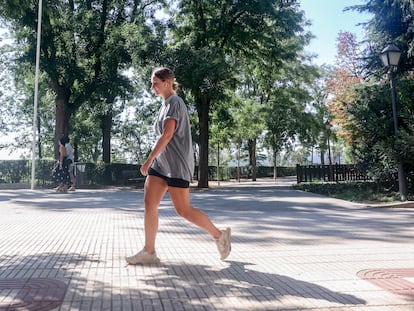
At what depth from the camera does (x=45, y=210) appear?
9.57 meters

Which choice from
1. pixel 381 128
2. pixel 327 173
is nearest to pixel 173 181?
pixel 381 128

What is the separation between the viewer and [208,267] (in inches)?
164

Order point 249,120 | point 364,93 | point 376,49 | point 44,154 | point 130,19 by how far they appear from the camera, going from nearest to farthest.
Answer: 1. point 364,93
2. point 376,49
3. point 130,19
4. point 249,120
5. point 44,154

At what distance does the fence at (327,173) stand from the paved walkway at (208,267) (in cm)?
1553

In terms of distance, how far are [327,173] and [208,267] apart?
2066 cm

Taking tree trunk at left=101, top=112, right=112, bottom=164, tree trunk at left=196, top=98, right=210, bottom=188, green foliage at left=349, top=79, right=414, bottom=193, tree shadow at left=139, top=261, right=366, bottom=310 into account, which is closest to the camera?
tree shadow at left=139, top=261, right=366, bottom=310

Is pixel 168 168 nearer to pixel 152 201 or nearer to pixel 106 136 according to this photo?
pixel 152 201

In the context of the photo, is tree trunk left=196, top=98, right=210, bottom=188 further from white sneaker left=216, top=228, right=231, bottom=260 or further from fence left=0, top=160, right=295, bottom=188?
white sneaker left=216, top=228, right=231, bottom=260

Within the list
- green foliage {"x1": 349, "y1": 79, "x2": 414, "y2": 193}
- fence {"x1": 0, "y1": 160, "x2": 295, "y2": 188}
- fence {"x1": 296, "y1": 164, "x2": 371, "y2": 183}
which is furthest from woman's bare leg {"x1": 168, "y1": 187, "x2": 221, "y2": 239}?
fence {"x1": 296, "y1": 164, "x2": 371, "y2": 183}

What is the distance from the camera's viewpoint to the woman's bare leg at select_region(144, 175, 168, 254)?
4105 mm

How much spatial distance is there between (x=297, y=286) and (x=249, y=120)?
27.8m

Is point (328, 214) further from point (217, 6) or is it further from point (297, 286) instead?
point (217, 6)

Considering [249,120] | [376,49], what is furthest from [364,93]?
[249,120]

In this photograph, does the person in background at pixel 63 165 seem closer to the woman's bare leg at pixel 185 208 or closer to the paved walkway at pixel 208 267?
the paved walkway at pixel 208 267
